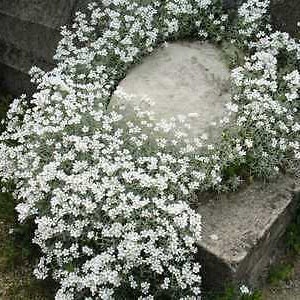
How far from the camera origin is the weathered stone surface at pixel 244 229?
13.5ft

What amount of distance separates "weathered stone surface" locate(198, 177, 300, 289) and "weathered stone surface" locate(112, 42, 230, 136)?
59 centimetres

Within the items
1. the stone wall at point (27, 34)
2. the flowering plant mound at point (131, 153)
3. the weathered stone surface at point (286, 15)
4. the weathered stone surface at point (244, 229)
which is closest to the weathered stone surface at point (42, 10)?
the stone wall at point (27, 34)

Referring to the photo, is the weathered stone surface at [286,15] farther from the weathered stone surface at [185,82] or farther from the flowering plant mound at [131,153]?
the weathered stone surface at [185,82]

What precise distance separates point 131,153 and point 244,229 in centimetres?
98

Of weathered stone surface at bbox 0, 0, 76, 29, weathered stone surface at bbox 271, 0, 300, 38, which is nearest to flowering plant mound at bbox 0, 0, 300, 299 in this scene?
weathered stone surface at bbox 271, 0, 300, 38

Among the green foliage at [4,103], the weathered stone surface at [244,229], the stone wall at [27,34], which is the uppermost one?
the stone wall at [27,34]

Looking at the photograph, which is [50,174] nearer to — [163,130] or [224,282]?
[163,130]

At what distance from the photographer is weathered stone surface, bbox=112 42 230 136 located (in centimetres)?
484

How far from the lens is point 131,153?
457cm

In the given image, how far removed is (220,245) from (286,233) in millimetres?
929

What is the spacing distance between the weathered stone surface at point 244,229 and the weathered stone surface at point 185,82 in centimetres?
59

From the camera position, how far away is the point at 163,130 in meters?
4.63

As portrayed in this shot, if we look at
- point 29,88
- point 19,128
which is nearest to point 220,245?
point 19,128

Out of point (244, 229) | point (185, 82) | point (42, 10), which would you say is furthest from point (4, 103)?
point (244, 229)
